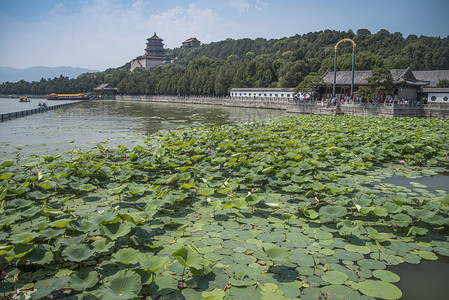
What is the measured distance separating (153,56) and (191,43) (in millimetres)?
39958

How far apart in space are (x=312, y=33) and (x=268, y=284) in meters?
93.6

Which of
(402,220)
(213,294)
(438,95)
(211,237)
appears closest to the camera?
(213,294)

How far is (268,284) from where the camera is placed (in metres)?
2.54

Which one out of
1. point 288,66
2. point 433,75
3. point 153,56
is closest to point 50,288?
point 288,66

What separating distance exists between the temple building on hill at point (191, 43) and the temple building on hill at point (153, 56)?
35803 millimetres

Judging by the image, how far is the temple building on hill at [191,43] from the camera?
134 m

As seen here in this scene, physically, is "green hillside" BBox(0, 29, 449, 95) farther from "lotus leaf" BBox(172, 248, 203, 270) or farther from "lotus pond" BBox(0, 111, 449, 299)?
"lotus leaf" BBox(172, 248, 203, 270)

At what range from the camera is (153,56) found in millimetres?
98000

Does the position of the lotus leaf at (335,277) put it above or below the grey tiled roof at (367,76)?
below

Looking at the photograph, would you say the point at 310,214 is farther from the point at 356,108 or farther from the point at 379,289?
the point at 356,108

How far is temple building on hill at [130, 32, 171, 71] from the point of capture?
96.3 metres

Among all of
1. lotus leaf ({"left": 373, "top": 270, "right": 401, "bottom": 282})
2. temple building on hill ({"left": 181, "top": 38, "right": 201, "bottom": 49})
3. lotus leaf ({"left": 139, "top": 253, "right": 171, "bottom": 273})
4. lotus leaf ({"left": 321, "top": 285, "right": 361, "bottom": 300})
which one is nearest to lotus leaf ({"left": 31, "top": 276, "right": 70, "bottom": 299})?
lotus leaf ({"left": 139, "top": 253, "right": 171, "bottom": 273})

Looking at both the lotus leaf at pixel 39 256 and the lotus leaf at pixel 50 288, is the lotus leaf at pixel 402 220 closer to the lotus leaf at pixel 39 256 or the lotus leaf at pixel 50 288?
the lotus leaf at pixel 50 288

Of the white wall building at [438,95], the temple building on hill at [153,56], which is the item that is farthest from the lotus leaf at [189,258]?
the temple building on hill at [153,56]
